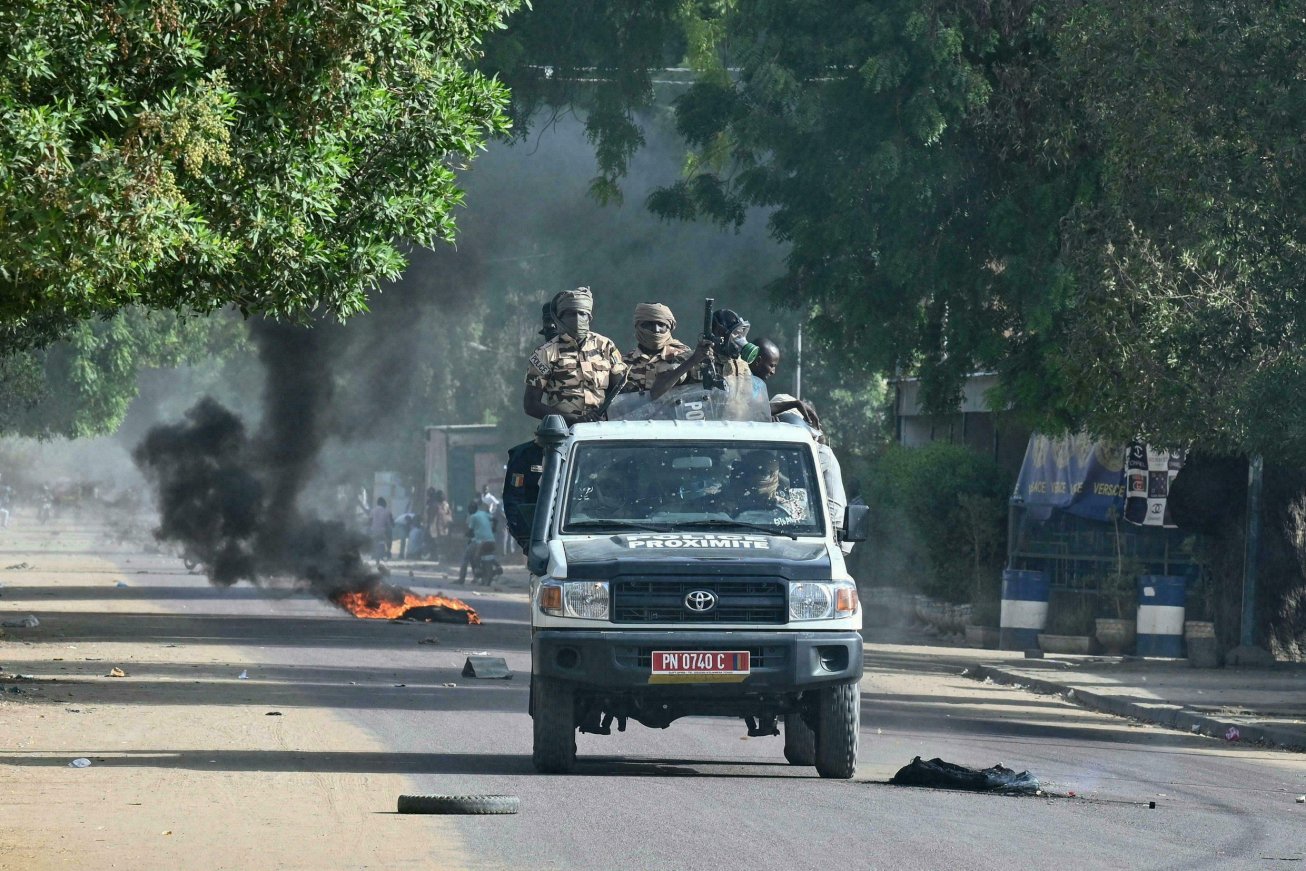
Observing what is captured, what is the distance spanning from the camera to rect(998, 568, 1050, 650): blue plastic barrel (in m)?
23.8

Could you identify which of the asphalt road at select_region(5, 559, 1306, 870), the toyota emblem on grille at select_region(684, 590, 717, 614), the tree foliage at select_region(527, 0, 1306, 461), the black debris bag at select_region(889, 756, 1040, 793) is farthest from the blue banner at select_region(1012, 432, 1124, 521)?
the toyota emblem on grille at select_region(684, 590, 717, 614)

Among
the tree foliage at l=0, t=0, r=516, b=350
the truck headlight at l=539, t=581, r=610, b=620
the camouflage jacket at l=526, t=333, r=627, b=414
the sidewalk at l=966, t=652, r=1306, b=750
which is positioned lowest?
the sidewalk at l=966, t=652, r=1306, b=750

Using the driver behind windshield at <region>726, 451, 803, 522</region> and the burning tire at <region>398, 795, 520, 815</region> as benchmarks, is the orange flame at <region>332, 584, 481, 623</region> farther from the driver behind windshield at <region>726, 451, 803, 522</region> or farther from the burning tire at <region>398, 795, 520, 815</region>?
the burning tire at <region>398, 795, 520, 815</region>

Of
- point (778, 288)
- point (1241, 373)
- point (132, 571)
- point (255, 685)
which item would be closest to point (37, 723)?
point (255, 685)

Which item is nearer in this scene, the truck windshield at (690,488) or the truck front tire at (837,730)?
the truck front tire at (837,730)

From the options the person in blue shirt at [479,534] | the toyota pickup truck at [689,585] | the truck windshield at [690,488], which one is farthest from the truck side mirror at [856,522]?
the person in blue shirt at [479,534]

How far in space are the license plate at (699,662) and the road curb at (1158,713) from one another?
673 centimetres

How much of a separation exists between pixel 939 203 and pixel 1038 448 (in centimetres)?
491

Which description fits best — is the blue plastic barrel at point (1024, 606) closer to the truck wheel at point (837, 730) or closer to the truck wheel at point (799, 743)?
the truck wheel at point (799, 743)

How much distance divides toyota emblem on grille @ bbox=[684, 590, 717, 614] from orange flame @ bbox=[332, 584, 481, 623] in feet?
57.8

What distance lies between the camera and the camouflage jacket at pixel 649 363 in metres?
12.8

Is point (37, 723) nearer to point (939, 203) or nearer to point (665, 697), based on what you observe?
point (665, 697)

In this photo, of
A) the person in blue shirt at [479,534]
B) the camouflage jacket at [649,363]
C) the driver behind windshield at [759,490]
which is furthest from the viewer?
the person in blue shirt at [479,534]

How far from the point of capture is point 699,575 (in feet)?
34.7
